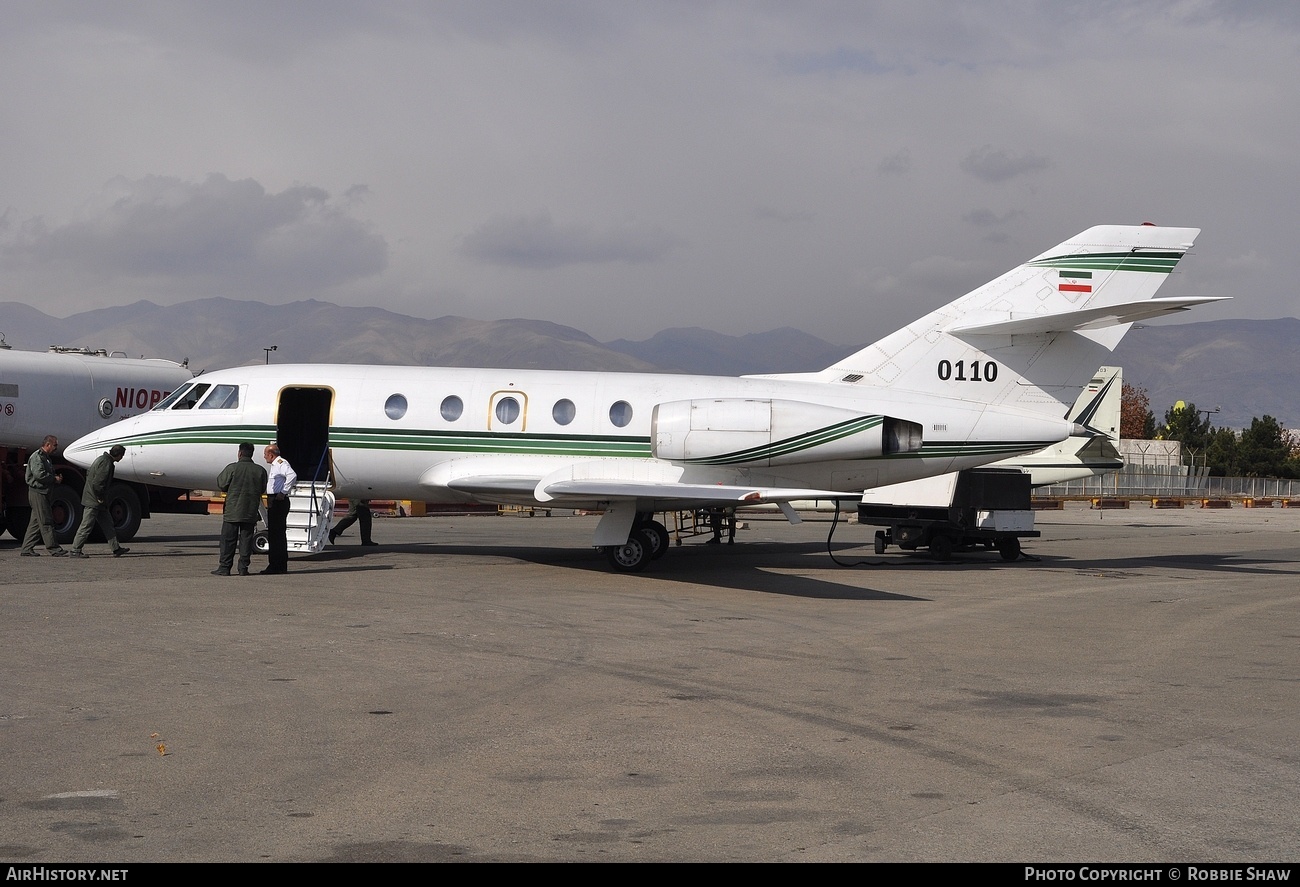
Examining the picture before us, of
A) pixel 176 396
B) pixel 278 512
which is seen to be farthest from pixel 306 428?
pixel 278 512

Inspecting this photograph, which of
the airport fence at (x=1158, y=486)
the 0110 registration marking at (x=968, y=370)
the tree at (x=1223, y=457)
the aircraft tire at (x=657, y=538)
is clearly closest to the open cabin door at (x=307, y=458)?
the aircraft tire at (x=657, y=538)

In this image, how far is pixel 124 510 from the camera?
22672 mm

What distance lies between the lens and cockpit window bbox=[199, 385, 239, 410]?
2048 cm

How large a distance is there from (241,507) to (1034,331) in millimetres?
13116

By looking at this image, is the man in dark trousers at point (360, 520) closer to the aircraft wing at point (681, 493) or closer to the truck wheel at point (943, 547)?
the aircraft wing at point (681, 493)

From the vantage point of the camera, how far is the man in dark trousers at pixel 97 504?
19266mm

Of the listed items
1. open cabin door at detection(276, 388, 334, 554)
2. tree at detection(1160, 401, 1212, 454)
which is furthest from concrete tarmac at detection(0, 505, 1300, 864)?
tree at detection(1160, 401, 1212, 454)

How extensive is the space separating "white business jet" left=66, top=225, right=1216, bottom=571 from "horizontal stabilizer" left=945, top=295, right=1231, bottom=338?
0.05 m

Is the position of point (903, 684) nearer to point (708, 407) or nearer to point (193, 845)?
point (193, 845)

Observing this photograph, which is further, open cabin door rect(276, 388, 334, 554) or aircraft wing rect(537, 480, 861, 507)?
open cabin door rect(276, 388, 334, 554)

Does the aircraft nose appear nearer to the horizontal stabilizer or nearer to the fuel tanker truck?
the fuel tanker truck

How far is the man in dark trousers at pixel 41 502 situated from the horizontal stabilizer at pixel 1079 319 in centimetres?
1540

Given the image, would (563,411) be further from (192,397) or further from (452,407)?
(192,397)

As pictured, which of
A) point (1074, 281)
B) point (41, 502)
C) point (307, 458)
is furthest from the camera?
point (307, 458)
